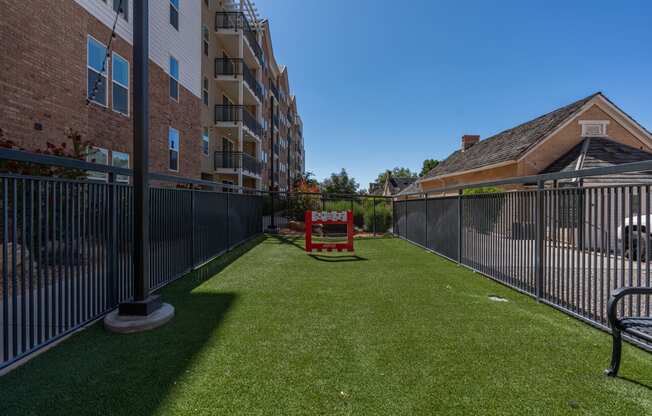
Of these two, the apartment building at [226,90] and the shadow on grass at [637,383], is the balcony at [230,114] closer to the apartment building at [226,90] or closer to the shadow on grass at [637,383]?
the apartment building at [226,90]

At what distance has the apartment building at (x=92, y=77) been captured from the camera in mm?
7262

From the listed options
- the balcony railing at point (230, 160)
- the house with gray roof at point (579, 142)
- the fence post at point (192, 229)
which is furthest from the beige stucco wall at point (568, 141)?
the fence post at point (192, 229)

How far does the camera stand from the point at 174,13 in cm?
1430

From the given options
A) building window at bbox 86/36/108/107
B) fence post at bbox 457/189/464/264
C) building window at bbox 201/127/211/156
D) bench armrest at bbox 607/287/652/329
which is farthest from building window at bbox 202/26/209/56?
bench armrest at bbox 607/287/652/329

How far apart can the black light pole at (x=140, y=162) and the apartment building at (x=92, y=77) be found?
211 inches

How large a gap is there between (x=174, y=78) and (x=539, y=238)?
15477 mm

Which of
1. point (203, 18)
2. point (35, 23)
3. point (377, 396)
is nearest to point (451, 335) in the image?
point (377, 396)

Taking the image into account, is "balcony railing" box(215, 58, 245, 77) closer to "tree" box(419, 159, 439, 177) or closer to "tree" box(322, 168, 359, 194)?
"tree" box(322, 168, 359, 194)

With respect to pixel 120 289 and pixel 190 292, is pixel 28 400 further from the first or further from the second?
pixel 190 292

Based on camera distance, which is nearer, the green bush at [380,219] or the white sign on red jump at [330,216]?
the white sign on red jump at [330,216]

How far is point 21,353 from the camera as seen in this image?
3061 mm

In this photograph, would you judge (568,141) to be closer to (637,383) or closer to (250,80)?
(637,383)

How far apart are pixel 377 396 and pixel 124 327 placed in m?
3.08

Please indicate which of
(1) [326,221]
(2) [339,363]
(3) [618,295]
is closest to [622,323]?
(3) [618,295]
